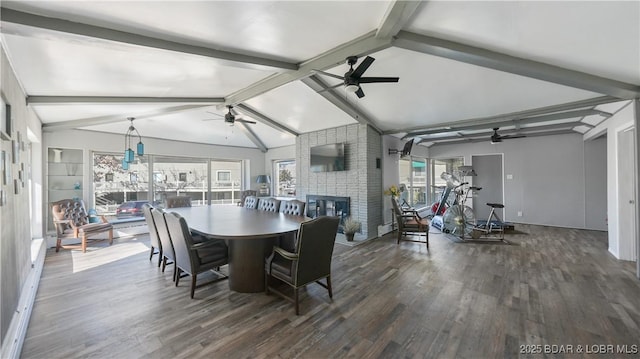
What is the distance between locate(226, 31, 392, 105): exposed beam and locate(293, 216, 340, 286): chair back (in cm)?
184

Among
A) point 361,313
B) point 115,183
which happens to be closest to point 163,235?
point 361,313

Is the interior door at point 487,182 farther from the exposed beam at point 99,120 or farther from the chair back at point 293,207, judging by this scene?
the exposed beam at point 99,120

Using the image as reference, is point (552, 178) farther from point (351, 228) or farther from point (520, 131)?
point (351, 228)

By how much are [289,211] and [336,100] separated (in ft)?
7.11

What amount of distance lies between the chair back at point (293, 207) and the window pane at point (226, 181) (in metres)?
4.29

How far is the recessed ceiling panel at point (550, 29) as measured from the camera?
1.95 m

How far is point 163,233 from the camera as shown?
3.24 m

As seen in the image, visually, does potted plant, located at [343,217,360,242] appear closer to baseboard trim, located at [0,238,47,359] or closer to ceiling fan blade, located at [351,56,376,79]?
ceiling fan blade, located at [351,56,376,79]

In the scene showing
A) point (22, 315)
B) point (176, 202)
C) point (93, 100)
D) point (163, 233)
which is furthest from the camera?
point (176, 202)

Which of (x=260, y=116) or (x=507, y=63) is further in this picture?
(x=260, y=116)

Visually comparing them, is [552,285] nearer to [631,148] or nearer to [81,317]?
[631,148]

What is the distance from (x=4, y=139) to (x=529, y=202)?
381 inches

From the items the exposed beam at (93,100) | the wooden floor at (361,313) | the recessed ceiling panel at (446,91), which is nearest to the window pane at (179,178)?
the wooden floor at (361,313)

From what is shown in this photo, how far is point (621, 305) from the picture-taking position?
2576 mm
